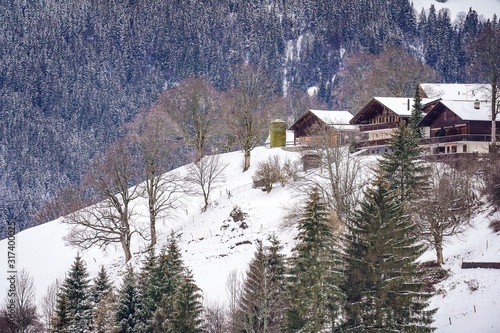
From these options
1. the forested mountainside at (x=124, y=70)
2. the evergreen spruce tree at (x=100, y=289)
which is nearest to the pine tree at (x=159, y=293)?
the evergreen spruce tree at (x=100, y=289)

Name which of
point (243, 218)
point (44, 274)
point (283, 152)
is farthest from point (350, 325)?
point (283, 152)

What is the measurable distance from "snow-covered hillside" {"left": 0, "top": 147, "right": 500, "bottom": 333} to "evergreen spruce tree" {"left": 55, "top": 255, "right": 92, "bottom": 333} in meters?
7.12

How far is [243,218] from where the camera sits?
46531 millimetres

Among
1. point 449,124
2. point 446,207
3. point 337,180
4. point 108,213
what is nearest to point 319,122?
point 449,124

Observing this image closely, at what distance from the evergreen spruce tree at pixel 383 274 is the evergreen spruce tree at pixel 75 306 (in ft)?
52.8

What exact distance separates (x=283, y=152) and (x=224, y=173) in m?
7.91

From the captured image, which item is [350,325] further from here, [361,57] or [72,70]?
[72,70]

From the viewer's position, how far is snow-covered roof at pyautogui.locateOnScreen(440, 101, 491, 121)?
56.6 metres

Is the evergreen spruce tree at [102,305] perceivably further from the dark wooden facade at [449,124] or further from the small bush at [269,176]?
the dark wooden facade at [449,124]

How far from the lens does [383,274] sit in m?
28.8

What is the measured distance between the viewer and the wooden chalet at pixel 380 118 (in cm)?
6188

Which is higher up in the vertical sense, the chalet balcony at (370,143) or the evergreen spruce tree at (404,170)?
the chalet balcony at (370,143)

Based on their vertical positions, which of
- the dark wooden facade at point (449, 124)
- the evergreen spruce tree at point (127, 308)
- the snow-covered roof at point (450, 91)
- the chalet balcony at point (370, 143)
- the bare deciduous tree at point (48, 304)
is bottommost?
the bare deciduous tree at point (48, 304)

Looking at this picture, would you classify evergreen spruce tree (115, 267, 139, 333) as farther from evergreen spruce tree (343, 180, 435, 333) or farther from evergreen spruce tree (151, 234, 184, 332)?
evergreen spruce tree (343, 180, 435, 333)
